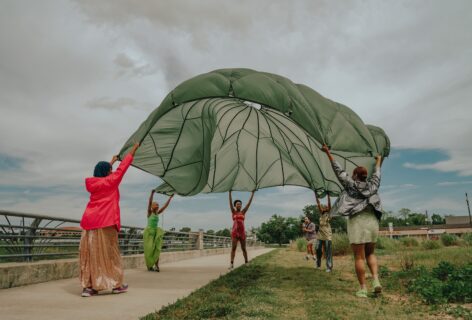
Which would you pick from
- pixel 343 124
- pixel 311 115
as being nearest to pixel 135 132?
pixel 311 115

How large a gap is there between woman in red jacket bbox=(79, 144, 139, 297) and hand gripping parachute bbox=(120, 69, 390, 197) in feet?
4.40

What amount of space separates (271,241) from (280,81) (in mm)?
110021

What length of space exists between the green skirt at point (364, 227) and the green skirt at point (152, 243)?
543cm

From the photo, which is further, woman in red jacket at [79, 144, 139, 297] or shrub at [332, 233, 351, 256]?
shrub at [332, 233, 351, 256]

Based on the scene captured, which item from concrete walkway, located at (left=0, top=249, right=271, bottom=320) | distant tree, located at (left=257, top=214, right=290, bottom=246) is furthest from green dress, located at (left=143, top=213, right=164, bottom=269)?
distant tree, located at (left=257, top=214, right=290, bottom=246)

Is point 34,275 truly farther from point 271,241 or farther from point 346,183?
point 271,241

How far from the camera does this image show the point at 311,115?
5.55 m

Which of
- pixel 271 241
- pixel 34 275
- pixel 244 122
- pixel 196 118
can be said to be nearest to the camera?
pixel 34 275

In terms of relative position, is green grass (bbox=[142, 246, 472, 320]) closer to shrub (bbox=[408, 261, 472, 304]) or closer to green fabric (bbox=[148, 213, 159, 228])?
shrub (bbox=[408, 261, 472, 304])

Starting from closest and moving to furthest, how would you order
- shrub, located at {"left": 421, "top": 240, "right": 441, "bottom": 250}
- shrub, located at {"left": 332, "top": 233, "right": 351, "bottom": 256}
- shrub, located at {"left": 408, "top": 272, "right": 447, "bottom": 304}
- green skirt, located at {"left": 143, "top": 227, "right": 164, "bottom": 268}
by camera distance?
shrub, located at {"left": 408, "top": 272, "right": 447, "bottom": 304}
green skirt, located at {"left": 143, "top": 227, "right": 164, "bottom": 268}
shrub, located at {"left": 332, "top": 233, "right": 351, "bottom": 256}
shrub, located at {"left": 421, "top": 240, "right": 441, "bottom": 250}

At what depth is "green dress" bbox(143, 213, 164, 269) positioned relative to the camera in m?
9.12

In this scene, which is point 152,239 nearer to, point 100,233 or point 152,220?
point 152,220

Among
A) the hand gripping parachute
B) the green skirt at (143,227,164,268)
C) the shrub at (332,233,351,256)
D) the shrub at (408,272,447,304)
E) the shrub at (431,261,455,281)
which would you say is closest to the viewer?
the shrub at (408,272,447,304)

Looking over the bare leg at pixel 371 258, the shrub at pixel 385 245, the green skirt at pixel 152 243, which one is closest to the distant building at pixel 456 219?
the shrub at pixel 385 245
